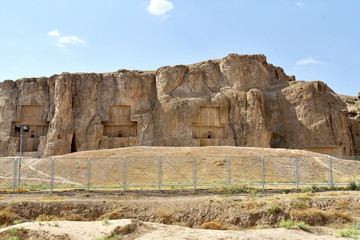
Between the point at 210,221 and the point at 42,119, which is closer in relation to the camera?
the point at 210,221

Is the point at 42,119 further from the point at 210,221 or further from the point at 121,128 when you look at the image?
the point at 210,221

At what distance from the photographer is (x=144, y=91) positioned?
5753 cm

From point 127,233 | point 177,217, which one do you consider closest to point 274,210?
point 177,217

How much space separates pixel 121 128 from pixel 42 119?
1278 cm

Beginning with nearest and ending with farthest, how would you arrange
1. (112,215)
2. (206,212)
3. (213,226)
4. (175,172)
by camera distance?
(213,226), (206,212), (112,215), (175,172)

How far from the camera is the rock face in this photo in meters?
51.9

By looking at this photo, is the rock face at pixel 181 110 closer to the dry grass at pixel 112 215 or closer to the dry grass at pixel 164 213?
the dry grass at pixel 164 213

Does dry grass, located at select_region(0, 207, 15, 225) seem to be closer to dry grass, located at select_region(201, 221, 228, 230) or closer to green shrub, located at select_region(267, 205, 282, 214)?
dry grass, located at select_region(201, 221, 228, 230)

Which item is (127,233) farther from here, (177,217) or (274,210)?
(274,210)

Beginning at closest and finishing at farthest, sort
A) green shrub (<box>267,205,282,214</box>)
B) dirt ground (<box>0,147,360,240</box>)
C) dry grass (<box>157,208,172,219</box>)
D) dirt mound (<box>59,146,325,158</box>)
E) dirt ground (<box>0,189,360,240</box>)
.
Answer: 1. dirt ground (<box>0,147,360,240</box>)
2. dirt ground (<box>0,189,360,240</box>)
3. green shrub (<box>267,205,282,214</box>)
4. dry grass (<box>157,208,172,219</box>)
5. dirt mound (<box>59,146,325,158</box>)

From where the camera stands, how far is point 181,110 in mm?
53125

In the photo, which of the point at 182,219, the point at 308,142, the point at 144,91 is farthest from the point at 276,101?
the point at 182,219

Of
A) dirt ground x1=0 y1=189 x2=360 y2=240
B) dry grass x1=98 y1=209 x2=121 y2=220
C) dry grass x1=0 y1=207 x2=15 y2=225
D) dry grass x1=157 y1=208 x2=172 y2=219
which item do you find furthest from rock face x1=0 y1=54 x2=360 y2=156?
dry grass x1=0 y1=207 x2=15 y2=225

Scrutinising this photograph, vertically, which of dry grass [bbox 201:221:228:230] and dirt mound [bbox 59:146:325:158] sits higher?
dirt mound [bbox 59:146:325:158]
